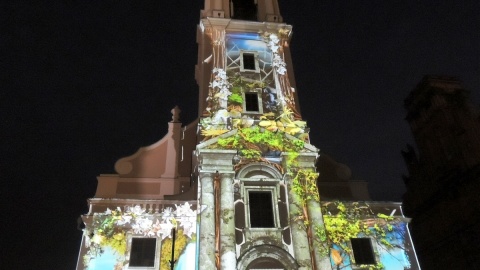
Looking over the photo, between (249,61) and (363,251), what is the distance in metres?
10.8

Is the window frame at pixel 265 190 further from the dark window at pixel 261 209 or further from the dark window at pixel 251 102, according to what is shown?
the dark window at pixel 251 102

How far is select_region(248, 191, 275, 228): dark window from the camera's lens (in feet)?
52.2

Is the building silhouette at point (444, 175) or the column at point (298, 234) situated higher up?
the building silhouette at point (444, 175)

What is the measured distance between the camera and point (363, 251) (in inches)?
702

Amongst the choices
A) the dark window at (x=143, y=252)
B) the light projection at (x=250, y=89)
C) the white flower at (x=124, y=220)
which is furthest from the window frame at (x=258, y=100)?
the dark window at (x=143, y=252)

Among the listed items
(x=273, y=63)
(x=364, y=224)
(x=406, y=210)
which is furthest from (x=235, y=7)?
(x=406, y=210)

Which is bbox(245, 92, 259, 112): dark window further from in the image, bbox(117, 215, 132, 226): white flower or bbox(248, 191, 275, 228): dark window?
bbox(117, 215, 132, 226): white flower

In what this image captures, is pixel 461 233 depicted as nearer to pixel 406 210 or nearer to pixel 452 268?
pixel 452 268

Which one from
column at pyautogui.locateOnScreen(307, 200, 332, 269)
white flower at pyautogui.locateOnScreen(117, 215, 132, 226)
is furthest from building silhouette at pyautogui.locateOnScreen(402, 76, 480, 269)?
white flower at pyautogui.locateOnScreen(117, 215, 132, 226)

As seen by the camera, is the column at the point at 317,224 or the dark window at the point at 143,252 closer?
the column at the point at 317,224

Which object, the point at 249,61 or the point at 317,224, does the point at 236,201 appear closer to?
the point at 317,224

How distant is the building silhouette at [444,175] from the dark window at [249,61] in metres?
16.2

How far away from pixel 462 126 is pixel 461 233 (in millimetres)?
7305

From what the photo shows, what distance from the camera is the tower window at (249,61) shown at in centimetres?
2075
